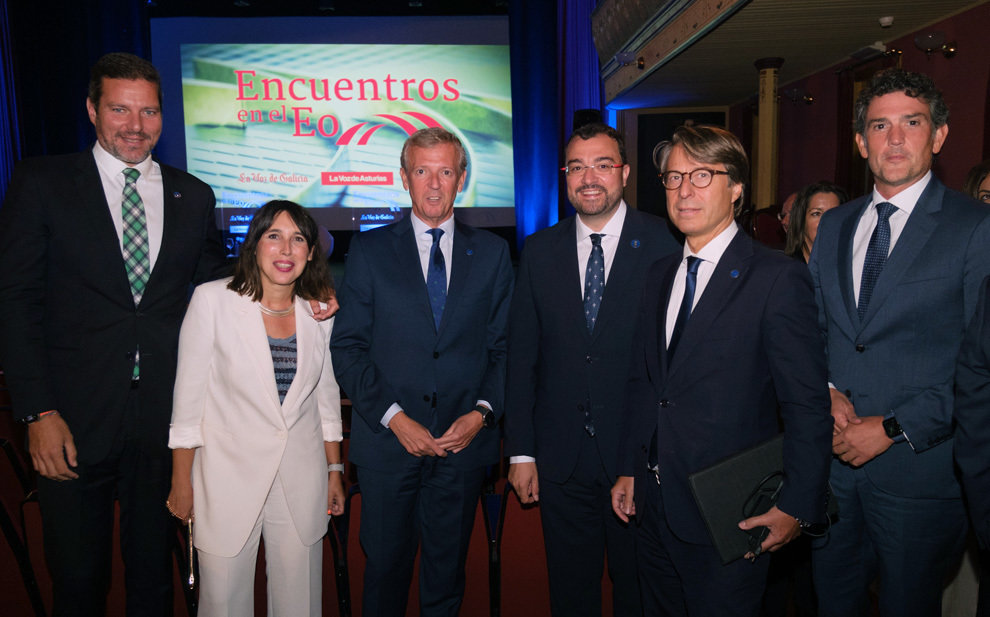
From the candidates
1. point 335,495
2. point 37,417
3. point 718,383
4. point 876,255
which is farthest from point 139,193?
point 876,255

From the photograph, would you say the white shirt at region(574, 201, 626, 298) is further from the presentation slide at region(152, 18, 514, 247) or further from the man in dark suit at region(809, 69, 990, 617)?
the presentation slide at region(152, 18, 514, 247)

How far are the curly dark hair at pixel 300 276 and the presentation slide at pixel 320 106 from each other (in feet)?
19.2

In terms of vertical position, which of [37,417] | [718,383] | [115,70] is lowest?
[37,417]

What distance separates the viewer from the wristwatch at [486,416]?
87.8 inches

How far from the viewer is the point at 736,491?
1567mm

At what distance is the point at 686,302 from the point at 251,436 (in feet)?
4.56

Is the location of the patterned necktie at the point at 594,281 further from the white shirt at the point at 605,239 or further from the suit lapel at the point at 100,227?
the suit lapel at the point at 100,227

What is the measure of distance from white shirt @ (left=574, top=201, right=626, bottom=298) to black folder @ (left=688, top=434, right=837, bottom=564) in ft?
2.68

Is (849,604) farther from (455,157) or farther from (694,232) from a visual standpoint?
(455,157)

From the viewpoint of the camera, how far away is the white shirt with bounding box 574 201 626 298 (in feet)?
7.24

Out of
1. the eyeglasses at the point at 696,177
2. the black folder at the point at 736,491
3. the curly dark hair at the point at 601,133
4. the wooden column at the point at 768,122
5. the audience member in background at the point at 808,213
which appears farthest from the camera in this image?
the wooden column at the point at 768,122

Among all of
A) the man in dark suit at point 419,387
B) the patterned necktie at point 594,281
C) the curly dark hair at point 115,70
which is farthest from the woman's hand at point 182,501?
the patterned necktie at point 594,281

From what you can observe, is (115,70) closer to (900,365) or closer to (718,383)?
(718,383)

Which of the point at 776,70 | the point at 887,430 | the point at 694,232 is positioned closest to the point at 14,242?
the point at 694,232
